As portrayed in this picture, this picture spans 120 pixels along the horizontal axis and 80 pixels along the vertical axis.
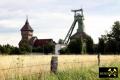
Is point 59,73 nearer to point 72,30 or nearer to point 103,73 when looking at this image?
point 103,73

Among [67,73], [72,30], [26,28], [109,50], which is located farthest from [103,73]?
[26,28]

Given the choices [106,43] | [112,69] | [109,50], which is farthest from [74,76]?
[106,43]

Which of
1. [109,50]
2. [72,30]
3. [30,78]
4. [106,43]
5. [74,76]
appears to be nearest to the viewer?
[30,78]

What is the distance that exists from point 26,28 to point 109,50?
6293 centimetres

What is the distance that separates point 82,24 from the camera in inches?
3986

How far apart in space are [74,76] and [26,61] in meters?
4.73

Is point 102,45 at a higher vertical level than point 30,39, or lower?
lower

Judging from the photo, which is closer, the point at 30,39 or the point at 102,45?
the point at 102,45

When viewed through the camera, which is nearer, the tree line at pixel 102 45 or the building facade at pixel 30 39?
the tree line at pixel 102 45

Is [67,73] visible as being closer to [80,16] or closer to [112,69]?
[112,69]

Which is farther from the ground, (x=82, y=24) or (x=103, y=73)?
(x=82, y=24)

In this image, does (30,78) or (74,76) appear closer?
(30,78)

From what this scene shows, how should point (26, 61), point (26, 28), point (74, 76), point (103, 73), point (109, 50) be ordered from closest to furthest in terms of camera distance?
point (103, 73), point (74, 76), point (26, 61), point (109, 50), point (26, 28)

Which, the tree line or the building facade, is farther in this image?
the building facade
